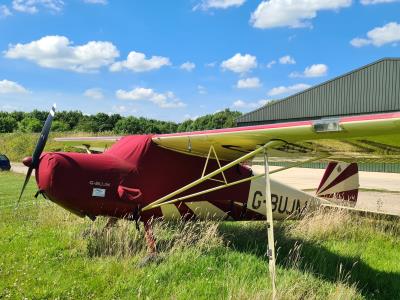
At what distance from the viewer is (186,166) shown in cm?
650

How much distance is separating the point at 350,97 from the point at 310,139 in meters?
25.1

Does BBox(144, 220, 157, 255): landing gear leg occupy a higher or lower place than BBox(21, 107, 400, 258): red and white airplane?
lower

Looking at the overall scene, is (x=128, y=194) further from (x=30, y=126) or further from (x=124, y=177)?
(x=30, y=126)

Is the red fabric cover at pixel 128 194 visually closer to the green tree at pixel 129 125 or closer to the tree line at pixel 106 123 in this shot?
the tree line at pixel 106 123

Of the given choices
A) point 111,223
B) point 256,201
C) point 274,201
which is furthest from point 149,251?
point 274,201

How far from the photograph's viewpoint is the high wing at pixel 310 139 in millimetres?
4129

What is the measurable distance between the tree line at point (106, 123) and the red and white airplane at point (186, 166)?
6567 cm

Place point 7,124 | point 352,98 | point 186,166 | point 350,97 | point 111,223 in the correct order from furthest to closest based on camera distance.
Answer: point 7,124
point 350,97
point 352,98
point 111,223
point 186,166

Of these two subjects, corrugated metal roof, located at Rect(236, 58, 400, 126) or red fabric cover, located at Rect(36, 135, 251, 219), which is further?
corrugated metal roof, located at Rect(236, 58, 400, 126)

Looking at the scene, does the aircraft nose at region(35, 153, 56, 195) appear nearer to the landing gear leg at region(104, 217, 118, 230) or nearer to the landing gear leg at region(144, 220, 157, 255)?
the landing gear leg at region(144, 220, 157, 255)

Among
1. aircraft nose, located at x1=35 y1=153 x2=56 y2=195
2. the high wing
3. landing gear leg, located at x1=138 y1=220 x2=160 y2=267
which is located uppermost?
the high wing

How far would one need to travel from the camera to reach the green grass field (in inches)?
190

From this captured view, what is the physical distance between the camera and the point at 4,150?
43.6m

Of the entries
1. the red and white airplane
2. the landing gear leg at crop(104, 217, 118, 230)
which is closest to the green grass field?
the landing gear leg at crop(104, 217, 118, 230)
